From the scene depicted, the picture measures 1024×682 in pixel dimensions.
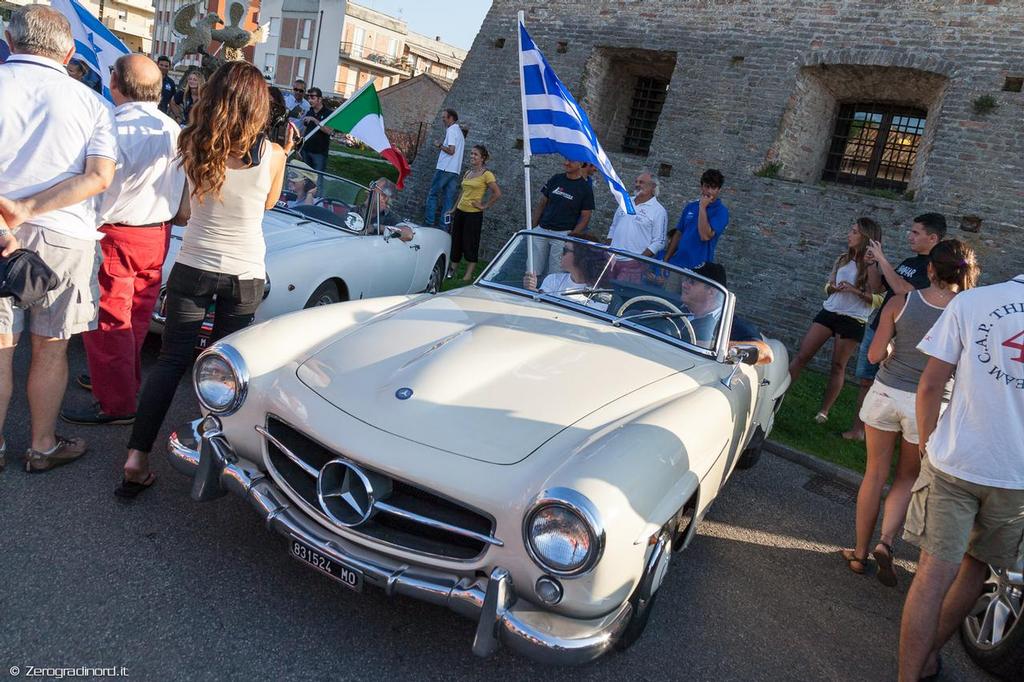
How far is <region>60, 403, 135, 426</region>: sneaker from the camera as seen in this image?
4137mm

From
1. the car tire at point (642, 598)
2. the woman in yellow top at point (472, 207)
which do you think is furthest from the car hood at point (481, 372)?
the woman in yellow top at point (472, 207)

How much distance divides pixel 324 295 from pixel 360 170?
14354mm

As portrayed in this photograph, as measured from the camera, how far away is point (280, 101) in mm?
5500

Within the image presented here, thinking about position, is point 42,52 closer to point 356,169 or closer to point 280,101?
point 280,101

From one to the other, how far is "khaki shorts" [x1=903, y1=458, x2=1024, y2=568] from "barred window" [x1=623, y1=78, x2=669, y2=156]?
10.4 m

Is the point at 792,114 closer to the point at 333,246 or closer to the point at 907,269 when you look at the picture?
the point at 907,269

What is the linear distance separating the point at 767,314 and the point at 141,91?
837 centimetres

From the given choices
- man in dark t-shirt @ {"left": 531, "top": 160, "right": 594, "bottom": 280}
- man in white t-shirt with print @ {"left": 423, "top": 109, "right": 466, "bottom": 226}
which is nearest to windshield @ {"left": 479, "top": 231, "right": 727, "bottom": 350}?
man in dark t-shirt @ {"left": 531, "top": 160, "right": 594, "bottom": 280}

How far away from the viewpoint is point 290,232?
19.4ft

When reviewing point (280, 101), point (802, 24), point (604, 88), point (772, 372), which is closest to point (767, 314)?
point (802, 24)

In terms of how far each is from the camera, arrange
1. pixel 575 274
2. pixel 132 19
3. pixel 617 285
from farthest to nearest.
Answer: pixel 132 19, pixel 575 274, pixel 617 285

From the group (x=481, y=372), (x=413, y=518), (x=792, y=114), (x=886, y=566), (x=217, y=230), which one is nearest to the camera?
(x=413, y=518)

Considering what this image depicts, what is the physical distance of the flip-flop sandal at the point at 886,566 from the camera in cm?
408

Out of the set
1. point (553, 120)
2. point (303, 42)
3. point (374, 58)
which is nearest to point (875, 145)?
point (553, 120)
